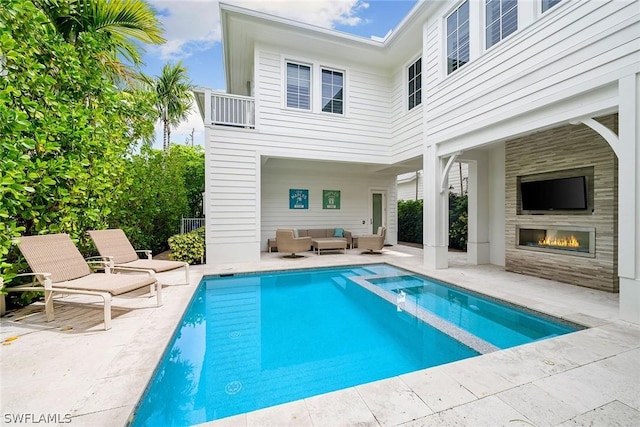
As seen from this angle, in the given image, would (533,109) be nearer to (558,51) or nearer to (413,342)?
(558,51)

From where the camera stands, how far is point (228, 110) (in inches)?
305

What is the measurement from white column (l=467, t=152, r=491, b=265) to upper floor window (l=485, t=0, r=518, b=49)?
297 centimetres

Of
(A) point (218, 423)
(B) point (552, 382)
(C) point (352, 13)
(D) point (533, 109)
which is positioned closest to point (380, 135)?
(C) point (352, 13)

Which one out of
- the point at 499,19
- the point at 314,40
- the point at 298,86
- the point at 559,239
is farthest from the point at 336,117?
the point at 559,239

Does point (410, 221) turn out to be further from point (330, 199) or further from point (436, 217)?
point (436, 217)

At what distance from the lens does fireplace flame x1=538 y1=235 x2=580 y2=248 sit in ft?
18.0

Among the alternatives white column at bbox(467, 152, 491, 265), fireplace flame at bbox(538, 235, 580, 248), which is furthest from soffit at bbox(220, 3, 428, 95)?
fireplace flame at bbox(538, 235, 580, 248)

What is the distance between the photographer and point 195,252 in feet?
24.5

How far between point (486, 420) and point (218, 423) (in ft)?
6.02

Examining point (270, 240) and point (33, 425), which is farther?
point (270, 240)

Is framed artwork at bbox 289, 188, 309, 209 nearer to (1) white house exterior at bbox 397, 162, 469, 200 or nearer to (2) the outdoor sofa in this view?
(2) the outdoor sofa

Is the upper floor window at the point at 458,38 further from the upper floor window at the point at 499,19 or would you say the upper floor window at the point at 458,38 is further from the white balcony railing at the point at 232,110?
the white balcony railing at the point at 232,110

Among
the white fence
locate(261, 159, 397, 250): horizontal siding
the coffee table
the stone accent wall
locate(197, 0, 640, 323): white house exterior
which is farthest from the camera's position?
locate(261, 159, 397, 250): horizontal siding

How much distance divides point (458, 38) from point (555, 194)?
162 inches
